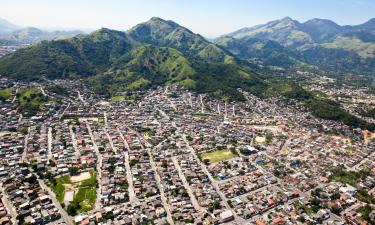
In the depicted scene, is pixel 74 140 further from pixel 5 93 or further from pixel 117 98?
pixel 117 98

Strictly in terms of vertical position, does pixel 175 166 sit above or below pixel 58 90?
below

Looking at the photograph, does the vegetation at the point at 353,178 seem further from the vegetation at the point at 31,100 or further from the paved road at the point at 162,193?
the vegetation at the point at 31,100

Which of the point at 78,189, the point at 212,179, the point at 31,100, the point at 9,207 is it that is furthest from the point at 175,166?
the point at 31,100

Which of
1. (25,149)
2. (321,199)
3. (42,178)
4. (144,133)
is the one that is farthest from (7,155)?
(321,199)

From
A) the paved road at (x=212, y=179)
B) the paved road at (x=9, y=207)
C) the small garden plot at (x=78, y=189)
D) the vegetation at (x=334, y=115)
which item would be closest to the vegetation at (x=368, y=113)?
the vegetation at (x=334, y=115)

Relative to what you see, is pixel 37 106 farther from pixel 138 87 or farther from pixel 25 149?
pixel 138 87

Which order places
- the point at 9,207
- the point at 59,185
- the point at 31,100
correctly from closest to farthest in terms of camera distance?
the point at 9,207, the point at 59,185, the point at 31,100

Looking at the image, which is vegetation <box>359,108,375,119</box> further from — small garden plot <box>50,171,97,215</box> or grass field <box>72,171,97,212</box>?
grass field <box>72,171,97,212</box>
